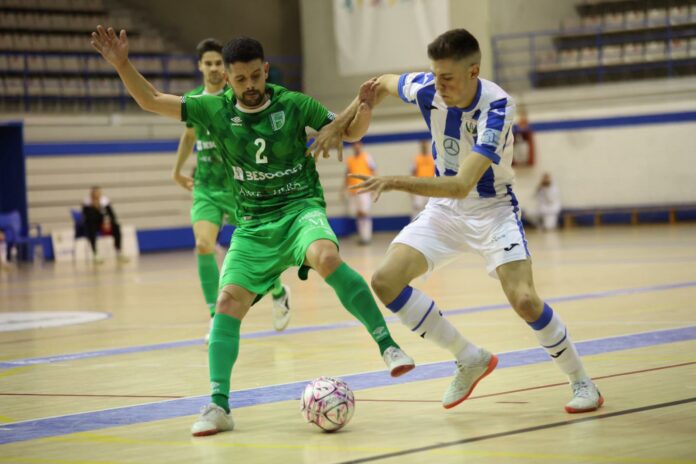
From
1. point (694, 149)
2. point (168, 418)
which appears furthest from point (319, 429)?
point (694, 149)

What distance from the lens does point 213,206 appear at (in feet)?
32.9

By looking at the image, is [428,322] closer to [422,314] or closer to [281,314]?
[422,314]

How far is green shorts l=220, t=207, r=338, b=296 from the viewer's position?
6.12 meters

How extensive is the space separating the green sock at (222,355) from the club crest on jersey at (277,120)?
108 cm

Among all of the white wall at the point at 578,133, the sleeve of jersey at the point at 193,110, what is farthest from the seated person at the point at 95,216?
the sleeve of jersey at the point at 193,110

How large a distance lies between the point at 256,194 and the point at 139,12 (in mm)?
25958

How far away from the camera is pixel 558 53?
28.2 metres

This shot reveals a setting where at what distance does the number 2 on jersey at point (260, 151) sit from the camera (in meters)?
6.31

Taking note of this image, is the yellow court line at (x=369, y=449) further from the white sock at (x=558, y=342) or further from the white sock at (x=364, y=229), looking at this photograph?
the white sock at (x=364, y=229)

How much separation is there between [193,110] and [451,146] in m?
1.41

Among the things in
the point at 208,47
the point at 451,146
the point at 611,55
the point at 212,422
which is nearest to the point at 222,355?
the point at 212,422

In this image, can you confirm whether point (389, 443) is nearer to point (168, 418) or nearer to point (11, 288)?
point (168, 418)

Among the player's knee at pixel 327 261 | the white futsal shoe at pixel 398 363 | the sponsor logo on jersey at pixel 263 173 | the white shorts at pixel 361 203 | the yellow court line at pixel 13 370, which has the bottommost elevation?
the white shorts at pixel 361 203

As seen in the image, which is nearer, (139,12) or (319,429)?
(319,429)
